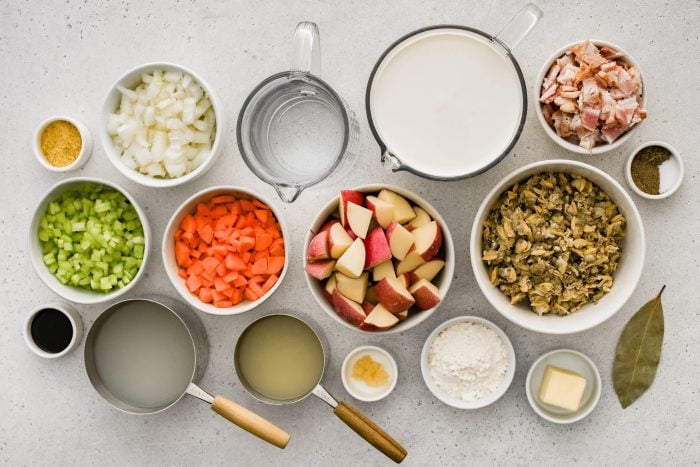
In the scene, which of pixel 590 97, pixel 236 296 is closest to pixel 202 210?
pixel 236 296

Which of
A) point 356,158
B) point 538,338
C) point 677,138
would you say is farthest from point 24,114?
point 677,138

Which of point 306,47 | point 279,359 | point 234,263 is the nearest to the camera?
point 306,47

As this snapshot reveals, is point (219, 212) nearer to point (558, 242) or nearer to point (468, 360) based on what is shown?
point (468, 360)

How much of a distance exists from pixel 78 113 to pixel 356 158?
0.86 m

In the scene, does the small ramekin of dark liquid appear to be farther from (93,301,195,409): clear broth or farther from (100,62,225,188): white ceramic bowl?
(100,62,225,188): white ceramic bowl

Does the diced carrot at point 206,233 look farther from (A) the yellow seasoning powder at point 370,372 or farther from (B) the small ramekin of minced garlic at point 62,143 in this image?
(A) the yellow seasoning powder at point 370,372

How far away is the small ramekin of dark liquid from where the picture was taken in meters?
1.87

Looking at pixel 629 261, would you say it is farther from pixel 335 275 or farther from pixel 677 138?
pixel 335 275

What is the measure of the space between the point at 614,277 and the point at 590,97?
46cm

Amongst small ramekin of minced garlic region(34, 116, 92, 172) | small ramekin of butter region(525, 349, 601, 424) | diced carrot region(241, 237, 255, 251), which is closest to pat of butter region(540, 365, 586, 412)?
small ramekin of butter region(525, 349, 601, 424)

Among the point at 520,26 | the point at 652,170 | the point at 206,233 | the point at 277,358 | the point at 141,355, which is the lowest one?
the point at 141,355

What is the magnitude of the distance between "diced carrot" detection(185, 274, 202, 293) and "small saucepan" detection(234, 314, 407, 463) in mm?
184

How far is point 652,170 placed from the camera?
1766 mm

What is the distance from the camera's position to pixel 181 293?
5.70 feet
